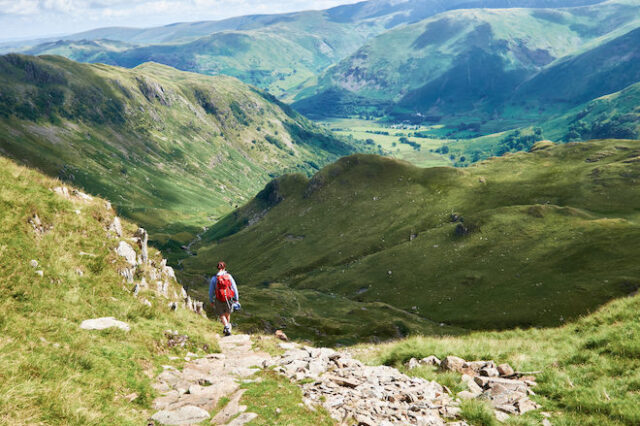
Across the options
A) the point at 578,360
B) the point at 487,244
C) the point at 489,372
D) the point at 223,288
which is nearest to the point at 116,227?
the point at 223,288

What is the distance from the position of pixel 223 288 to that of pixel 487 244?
121 m

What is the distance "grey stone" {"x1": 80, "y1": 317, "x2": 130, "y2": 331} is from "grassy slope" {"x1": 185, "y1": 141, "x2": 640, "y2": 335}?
70.6 meters

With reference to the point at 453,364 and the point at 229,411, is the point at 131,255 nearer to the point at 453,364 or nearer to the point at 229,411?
the point at 229,411

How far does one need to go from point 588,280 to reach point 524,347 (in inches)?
3824

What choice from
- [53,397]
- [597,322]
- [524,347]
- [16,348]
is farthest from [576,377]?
[16,348]

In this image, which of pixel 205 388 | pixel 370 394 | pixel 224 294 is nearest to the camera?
pixel 370 394

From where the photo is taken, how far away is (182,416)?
1381 centimetres

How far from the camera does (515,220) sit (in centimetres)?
13475

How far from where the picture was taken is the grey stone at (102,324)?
18531 mm

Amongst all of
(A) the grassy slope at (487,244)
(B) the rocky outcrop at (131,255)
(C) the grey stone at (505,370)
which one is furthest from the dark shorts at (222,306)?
(A) the grassy slope at (487,244)

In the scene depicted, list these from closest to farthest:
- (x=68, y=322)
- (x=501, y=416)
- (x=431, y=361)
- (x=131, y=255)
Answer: (x=501, y=416)
(x=68, y=322)
(x=431, y=361)
(x=131, y=255)

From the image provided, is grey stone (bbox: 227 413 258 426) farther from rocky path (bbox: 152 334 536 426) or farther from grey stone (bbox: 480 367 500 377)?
grey stone (bbox: 480 367 500 377)

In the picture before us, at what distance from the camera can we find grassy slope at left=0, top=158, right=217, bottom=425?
38.5 feet

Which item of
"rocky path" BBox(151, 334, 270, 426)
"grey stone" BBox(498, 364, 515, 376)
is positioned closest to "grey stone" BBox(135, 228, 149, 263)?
"rocky path" BBox(151, 334, 270, 426)
